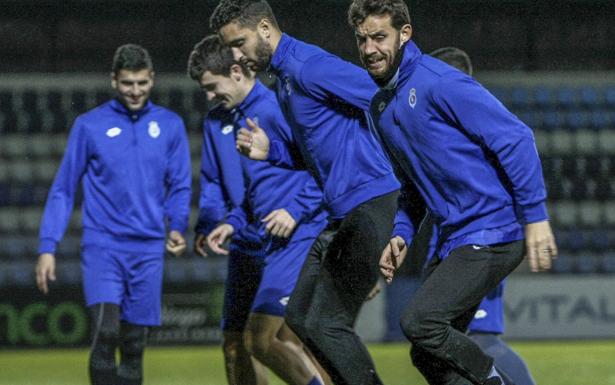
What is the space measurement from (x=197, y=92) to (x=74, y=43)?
1.37 m

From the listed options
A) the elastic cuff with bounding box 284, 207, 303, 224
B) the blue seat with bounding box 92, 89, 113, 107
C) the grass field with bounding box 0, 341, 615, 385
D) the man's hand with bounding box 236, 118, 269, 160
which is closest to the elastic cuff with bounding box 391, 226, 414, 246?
the man's hand with bounding box 236, 118, 269, 160

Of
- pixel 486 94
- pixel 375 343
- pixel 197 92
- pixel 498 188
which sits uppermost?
pixel 486 94

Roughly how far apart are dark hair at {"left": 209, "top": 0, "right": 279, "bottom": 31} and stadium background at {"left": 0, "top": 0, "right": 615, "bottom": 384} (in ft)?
23.1

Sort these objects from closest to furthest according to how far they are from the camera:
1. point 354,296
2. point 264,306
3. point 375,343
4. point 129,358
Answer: point 354,296
point 264,306
point 129,358
point 375,343

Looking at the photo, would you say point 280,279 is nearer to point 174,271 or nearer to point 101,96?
point 174,271

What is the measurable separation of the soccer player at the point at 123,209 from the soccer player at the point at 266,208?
1.39ft

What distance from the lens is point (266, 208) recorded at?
18.6 feet

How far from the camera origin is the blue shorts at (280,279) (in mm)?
5348

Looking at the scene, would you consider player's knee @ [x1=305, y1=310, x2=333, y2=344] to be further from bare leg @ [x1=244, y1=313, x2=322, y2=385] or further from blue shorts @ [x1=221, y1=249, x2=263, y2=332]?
blue shorts @ [x1=221, y1=249, x2=263, y2=332]


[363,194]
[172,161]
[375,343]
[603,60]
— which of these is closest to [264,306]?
[363,194]

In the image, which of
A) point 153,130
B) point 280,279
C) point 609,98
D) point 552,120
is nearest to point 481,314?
point 280,279

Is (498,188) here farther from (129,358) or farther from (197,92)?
(197,92)

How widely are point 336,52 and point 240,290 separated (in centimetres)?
713

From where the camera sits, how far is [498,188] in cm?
407
